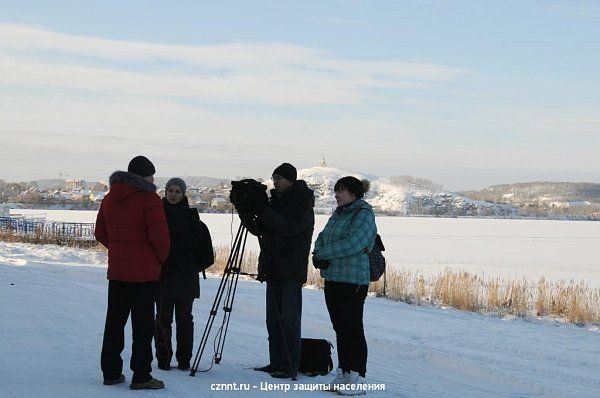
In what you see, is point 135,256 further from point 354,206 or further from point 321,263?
point 354,206

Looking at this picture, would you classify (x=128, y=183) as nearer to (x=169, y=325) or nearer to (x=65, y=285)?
(x=169, y=325)

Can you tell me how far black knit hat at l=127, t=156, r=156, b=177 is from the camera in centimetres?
607

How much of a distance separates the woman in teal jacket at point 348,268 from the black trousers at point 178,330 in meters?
1.35

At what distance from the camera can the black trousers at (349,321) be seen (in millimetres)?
6340

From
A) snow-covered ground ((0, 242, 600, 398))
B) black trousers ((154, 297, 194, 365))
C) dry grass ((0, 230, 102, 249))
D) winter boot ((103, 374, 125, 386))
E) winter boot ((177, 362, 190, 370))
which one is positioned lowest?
dry grass ((0, 230, 102, 249))

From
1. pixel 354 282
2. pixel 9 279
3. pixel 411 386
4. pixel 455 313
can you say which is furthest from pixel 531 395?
pixel 9 279

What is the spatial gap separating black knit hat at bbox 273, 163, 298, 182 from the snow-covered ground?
167 centimetres

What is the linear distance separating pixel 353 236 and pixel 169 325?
1.93 metres

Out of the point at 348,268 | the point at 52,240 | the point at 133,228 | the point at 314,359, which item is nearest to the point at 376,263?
the point at 348,268

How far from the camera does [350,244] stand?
6246 mm

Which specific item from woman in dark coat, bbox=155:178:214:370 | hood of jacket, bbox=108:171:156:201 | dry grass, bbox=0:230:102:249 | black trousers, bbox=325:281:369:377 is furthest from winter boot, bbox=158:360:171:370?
dry grass, bbox=0:230:102:249

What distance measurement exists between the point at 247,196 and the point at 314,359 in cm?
160

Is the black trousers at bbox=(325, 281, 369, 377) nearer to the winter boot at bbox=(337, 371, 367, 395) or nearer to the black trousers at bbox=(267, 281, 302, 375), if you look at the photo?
the winter boot at bbox=(337, 371, 367, 395)

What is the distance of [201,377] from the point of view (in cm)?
666
